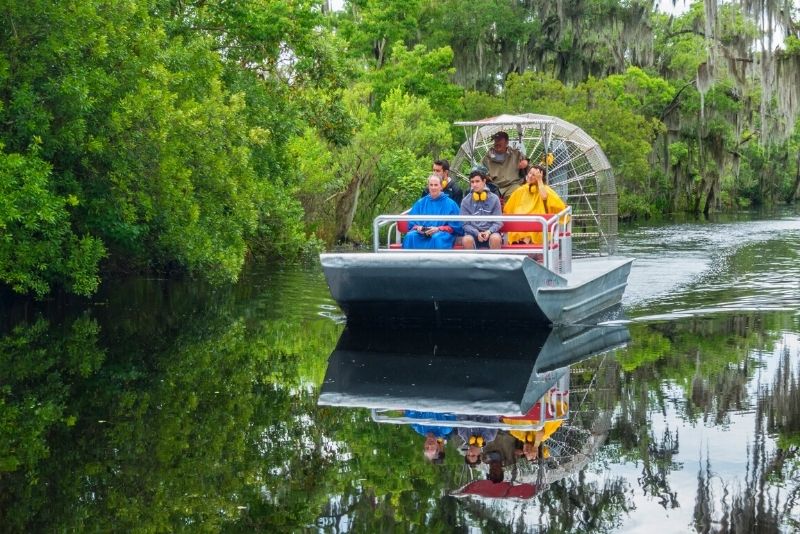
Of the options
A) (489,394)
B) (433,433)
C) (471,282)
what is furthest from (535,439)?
(471,282)

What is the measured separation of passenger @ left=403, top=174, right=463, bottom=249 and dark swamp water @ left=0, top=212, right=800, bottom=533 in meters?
1.24

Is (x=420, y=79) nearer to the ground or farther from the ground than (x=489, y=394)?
farther from the ground

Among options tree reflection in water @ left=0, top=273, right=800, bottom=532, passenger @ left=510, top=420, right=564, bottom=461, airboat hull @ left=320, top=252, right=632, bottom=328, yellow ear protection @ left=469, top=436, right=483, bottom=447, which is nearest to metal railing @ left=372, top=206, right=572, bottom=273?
airboat hull @ left=320, top=252, right=632, bottom=328

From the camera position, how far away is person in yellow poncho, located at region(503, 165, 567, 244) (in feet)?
52.0

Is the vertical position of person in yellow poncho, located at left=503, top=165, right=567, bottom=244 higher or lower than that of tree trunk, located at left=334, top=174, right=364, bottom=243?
higher

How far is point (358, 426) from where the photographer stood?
8.61 metres

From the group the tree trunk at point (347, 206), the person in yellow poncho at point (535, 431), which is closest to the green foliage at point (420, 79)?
the tree trunk at point (347, 206)

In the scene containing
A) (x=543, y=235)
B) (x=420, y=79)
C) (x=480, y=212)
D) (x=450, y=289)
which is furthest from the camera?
(x=420, y=79)

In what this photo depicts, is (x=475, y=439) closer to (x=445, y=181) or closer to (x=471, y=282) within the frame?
(x=471, y=282)

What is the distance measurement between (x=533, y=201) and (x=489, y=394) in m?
6.34

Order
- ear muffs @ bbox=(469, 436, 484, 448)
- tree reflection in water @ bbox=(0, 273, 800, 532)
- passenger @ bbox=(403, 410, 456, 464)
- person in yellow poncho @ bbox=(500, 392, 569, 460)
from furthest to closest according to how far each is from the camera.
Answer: ear muffs @ bbox=(469, 436, 484, 448)
person in yellow poncho @ bbox=(500, 392, 569, 460)
passenger @ bbox=(403, 410, 456, 464)
tree reflection in water @ bbox=(0, 273, 800, 532)

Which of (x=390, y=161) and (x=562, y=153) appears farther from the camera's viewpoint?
(x=390, y=161)

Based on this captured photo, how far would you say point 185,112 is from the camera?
1881 cm

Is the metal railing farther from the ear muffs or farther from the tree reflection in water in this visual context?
the ear muffs
